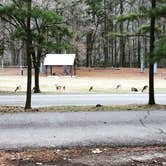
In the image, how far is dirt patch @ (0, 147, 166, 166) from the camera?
8234 mm

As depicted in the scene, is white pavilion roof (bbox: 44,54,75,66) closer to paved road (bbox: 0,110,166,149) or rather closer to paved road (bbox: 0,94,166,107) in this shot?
paved road (bbox: 0,94,166,107)

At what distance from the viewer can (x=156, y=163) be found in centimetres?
816

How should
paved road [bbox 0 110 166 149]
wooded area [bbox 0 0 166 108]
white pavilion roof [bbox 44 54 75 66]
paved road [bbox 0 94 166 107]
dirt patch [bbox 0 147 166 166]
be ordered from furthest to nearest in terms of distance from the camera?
white pavilion roof [bbox 44 54 75 66] < paved road [bbox 0 94 166 107] < wooded area [bbox 0 0 166 108] < paved road [bbox 0 110 166 149] < dirt patch [bbox 0 147 166 166]

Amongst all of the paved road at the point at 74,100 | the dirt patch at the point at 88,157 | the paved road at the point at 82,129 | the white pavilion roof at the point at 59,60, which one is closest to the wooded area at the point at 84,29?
the white pavilion roof at the point at 59,60

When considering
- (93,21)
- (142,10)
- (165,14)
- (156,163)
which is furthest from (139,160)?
(93,21)

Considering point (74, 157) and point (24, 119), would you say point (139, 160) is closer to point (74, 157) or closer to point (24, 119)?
point (74, 157)

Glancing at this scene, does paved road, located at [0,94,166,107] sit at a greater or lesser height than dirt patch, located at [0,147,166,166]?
lesser

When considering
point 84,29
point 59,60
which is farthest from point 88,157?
point 84,29

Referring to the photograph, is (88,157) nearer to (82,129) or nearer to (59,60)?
(82,129)

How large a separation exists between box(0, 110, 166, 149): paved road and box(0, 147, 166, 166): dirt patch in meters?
0.61

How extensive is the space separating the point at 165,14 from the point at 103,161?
9.87 meters

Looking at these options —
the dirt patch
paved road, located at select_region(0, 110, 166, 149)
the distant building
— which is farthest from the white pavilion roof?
the dirt patch

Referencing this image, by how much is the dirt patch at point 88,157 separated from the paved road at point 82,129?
1.99ft

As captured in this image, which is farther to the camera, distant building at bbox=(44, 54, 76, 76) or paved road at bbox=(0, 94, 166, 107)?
distant building at bbox=(44, 54, 76, 76)
